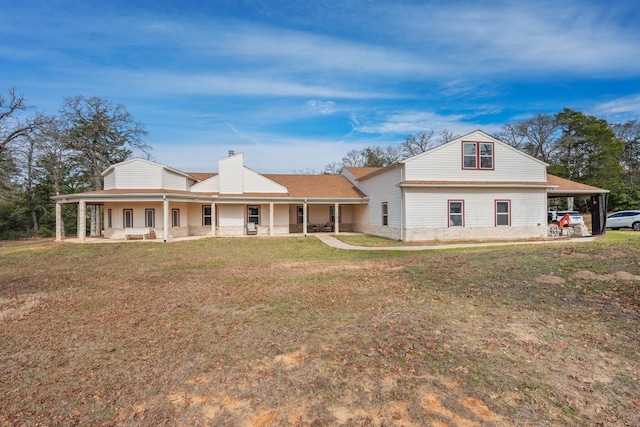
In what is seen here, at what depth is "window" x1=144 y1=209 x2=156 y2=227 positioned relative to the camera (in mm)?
Answer: 21891

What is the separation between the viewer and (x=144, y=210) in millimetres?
21922

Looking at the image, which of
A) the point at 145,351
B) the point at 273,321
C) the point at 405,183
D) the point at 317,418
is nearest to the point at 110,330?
the point at 145,351

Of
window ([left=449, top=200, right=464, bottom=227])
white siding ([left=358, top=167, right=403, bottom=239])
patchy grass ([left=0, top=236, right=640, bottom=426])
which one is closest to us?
Answer: patchy grass ([left=0, top=236, right=640, bottom=426])

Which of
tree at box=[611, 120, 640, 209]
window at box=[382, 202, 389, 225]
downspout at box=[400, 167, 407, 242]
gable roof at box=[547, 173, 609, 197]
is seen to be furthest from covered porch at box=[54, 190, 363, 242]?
tree at box=[611, 120, 640, 209]

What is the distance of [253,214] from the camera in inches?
952

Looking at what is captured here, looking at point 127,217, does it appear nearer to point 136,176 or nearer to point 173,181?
point 136,176

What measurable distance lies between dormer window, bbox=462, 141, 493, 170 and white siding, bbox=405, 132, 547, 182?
0.71 ft

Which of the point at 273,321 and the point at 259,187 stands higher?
the point at 259,187

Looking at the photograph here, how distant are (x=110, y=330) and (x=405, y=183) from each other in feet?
50.4

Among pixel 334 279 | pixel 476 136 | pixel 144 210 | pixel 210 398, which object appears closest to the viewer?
pixel 210 398

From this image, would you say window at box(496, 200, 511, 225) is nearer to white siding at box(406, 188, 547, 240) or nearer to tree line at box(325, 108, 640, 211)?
white siding at box(406, 188, 547, 240)

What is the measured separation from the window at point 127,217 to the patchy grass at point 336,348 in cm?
1280

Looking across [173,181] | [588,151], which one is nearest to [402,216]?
[173,181]

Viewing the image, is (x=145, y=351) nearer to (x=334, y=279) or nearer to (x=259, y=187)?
(x=334, y=279)
